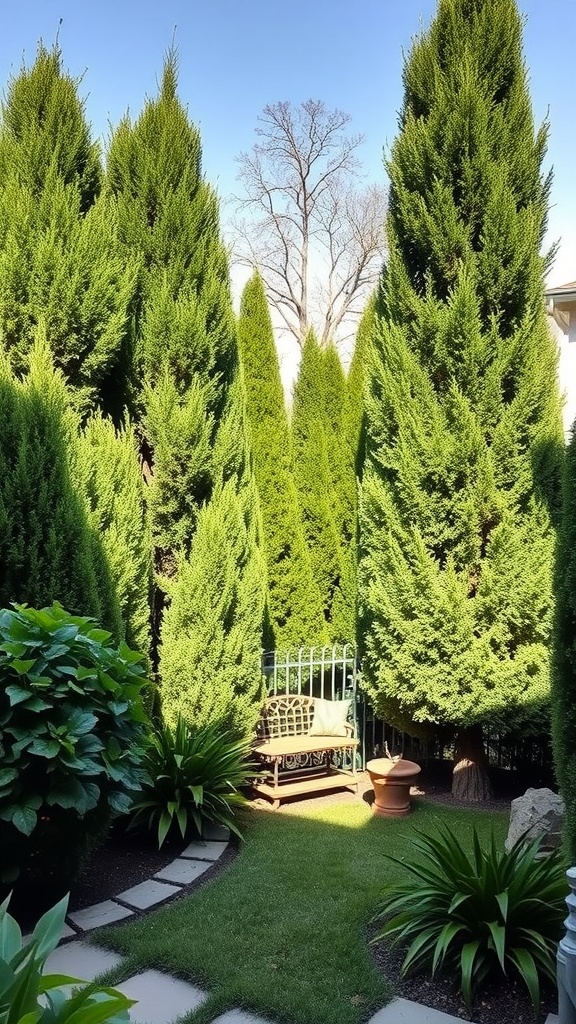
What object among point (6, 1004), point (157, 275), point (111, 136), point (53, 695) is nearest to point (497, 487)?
point (157, 275)

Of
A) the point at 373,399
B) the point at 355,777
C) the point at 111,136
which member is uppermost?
the point at 111,136

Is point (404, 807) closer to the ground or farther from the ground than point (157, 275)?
closer to the ground

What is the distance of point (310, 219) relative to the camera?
1983 cm

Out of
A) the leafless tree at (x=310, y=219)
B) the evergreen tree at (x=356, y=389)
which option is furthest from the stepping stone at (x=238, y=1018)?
the leafless tree at (x=310, y=219)

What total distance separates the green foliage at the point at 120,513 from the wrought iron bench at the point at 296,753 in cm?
159

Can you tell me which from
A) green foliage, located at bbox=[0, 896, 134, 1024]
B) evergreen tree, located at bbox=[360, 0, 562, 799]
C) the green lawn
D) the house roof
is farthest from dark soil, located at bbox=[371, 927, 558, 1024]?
the house roof

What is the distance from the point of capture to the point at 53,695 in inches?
122

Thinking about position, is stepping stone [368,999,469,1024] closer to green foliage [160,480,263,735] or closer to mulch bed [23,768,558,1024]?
mulch bed [23,768,558,1024]

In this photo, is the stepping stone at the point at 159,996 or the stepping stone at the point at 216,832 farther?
the stepping stone at the point at 216,832

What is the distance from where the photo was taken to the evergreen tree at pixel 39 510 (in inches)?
155

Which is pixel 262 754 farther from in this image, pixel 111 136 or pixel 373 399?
pixel 111 136

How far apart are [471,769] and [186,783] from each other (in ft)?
9.05

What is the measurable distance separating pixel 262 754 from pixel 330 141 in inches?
749

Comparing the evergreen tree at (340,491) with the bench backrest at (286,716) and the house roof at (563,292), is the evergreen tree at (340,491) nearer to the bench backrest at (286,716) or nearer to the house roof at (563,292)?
the bench backrest at (286,716)
